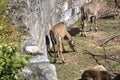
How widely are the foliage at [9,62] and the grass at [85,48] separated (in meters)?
3.84

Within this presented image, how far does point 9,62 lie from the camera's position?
4.03 m

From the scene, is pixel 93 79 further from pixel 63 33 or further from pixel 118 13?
pixel 118 13

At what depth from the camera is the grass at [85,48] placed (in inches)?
380

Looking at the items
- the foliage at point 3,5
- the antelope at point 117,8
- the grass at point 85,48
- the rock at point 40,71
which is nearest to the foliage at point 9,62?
the rock at point 40,71

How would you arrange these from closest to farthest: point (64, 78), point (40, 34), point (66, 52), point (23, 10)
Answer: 1. point (23, 10)
2. point (64, 78)
3. point (40, 34)
4. point (66, 52)

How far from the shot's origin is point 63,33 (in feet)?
36.2

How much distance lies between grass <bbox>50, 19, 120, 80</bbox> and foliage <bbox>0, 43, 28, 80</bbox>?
384cm

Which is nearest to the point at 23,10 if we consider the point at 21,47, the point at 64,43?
the point at 21,47

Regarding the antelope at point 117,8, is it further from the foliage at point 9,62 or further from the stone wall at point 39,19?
the foliage at point 9,62

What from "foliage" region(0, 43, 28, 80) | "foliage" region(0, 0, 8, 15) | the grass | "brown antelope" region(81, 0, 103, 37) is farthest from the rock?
Result: "brown antelope" region(81, 0, 103, 37)

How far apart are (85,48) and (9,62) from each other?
7785 millimetres

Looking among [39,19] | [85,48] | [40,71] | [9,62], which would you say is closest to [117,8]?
[85,48]

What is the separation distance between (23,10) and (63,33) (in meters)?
3.56

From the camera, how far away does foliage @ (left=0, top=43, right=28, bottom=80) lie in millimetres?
4027
